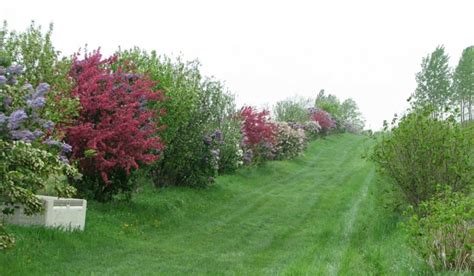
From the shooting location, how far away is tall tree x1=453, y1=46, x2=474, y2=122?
1955 inches

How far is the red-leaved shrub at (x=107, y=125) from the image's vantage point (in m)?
11.5

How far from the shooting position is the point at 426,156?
36.6ft

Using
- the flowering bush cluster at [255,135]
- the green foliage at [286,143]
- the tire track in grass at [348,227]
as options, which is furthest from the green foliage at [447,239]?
the green foliage at [286,143]

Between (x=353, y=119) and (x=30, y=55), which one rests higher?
(x=353, y=119)

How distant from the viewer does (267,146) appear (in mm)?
26109

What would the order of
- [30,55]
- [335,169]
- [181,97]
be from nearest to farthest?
[30,55], [181,97], [335,169]

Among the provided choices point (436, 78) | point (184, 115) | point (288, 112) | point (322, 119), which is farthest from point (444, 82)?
point (184, 115)

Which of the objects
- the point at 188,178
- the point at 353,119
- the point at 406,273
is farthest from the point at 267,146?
the point at 353,119

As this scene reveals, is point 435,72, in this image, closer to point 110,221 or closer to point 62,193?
point 110,221

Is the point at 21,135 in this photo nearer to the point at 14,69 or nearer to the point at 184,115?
the point at 14,69

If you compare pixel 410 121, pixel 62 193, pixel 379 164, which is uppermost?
pixel 410 121

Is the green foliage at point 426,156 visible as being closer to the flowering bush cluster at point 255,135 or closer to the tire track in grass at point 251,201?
the tire track in grass at point 251,201

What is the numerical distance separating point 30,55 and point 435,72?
4916cm

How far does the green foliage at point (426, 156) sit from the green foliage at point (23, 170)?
280 inches
